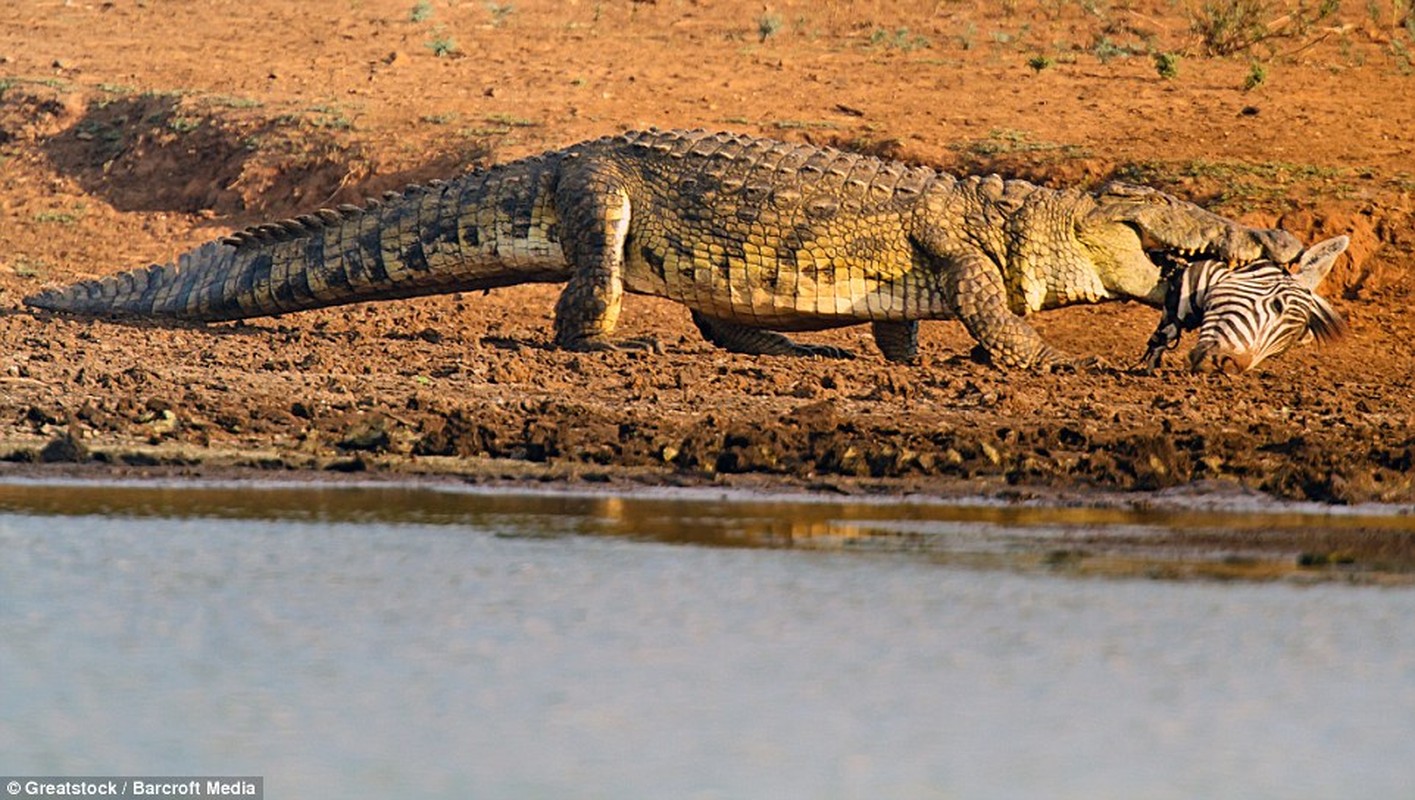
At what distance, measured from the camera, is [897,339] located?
11969 mm

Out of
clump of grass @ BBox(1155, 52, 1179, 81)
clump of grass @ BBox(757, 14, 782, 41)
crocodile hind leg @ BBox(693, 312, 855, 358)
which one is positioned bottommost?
crocodile hind leg @ BBox(693, 312, 855, 358)

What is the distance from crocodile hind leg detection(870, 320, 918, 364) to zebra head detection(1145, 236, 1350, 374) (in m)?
1.27

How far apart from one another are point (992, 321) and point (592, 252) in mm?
2100

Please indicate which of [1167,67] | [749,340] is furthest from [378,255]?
[1167,67]

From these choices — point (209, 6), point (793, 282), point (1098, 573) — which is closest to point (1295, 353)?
point (793, 282)

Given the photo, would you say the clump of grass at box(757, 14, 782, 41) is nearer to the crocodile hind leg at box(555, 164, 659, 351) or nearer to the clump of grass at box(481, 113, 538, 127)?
the clump of grass at box(481, 113, 538, 127)

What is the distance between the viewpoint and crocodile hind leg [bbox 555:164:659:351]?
11.4m

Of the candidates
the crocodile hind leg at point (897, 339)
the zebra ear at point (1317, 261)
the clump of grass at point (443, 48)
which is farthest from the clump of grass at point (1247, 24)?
the crocodile hind leg at point (897, 339)

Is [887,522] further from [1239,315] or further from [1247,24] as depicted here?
[1247,24]

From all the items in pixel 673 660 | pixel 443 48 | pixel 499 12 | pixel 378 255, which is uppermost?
pixel 499 12

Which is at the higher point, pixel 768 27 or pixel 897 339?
pixel 768 27

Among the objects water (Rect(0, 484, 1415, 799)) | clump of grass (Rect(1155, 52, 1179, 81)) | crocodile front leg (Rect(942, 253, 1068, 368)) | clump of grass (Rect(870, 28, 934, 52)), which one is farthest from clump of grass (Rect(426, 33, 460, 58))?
water (Rect(0, 484, 1415, 799))

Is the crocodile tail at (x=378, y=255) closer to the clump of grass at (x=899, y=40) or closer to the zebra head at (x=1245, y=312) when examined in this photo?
the zebra head at (x=1245, y=312)

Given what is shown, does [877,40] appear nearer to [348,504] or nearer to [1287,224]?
[1287,224]
